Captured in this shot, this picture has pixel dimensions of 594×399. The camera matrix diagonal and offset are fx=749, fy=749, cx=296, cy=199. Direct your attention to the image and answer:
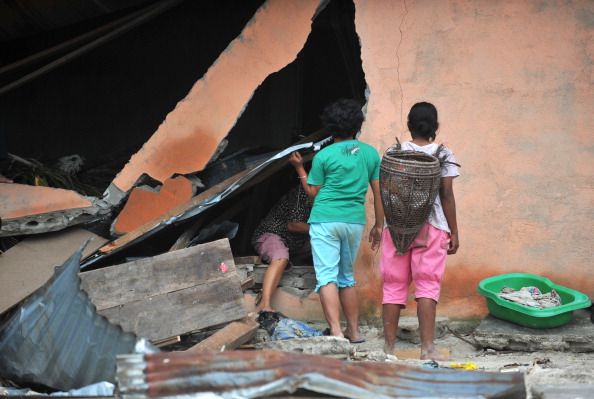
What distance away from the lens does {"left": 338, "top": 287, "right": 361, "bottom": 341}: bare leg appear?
533 cm

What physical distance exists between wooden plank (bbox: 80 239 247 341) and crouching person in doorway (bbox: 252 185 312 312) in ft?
2.92

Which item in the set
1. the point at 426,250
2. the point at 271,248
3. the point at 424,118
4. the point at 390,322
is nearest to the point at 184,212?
the point at 271,248

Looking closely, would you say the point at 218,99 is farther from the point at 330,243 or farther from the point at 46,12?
the point at 46,12

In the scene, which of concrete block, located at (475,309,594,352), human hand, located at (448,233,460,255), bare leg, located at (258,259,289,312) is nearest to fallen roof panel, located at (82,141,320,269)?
bare leg, located at (258,259,289,312)

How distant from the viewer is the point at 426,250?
4730mm

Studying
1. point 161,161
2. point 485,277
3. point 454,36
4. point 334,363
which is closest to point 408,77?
point 454,36

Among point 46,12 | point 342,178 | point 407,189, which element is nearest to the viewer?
point 407,189

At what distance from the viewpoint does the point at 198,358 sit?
3.05m

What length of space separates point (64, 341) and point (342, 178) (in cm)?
205

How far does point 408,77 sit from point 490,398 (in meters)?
3.14

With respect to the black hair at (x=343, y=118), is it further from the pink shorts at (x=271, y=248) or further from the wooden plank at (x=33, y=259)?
the wooden plank at (x=33, y=259)

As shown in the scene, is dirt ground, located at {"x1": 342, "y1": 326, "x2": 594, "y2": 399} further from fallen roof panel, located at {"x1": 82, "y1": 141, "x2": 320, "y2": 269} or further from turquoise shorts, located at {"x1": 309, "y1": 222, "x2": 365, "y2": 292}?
fallen roof panel, located at {"x1": 82, "y1": 141, "x2": 320, "y2": 269}

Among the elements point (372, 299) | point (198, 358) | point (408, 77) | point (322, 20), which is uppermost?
point (322, 20)

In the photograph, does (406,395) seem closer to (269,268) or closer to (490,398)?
(490,398)
